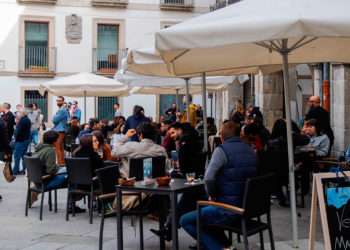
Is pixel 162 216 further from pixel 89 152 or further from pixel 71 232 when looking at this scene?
pixel 89 152

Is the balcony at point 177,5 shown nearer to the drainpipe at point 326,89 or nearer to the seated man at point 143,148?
the drainpipe at point 326,89

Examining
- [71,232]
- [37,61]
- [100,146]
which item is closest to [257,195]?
[71,232]

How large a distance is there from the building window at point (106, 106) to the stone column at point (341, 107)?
1978cm

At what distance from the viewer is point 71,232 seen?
318 inches

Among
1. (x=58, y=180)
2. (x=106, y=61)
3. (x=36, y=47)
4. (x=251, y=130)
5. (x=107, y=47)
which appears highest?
(x=107, y=47)

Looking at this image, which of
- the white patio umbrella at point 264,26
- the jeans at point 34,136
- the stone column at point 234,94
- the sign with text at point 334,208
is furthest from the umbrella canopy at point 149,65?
the stone column at point 234,94

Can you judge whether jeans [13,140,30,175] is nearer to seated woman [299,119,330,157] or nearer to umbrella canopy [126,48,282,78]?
umbrella canopy [126,48,282,78]

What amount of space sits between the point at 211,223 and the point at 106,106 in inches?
1036

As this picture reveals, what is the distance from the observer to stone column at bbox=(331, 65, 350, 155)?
12594 mm

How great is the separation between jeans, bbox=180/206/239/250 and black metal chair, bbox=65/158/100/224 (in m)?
2.51

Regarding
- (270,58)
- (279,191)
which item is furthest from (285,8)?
(279,191)

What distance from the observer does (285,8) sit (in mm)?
5488

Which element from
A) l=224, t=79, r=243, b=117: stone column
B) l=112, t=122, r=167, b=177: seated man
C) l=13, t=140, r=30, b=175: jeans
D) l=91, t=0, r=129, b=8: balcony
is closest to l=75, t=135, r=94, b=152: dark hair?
l=112, t=122, r=167, b=177: seated man

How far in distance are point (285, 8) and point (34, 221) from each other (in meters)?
5.12
